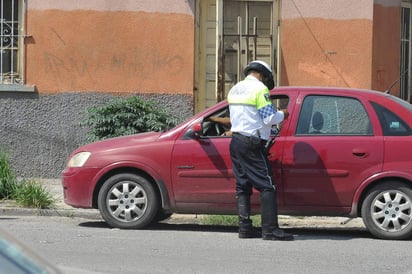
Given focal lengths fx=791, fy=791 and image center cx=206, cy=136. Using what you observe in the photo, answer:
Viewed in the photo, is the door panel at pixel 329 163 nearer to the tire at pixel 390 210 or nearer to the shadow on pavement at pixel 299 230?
the tire at pixel 390 210

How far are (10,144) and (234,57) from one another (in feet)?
12.9

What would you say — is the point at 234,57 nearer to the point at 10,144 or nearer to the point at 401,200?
the point at 10,144

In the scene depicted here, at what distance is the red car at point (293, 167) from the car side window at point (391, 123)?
11mm

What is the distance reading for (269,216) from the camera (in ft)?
26.4

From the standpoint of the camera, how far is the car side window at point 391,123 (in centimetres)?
832

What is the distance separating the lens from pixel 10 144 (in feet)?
42.7

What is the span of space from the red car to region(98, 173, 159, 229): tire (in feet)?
0.04

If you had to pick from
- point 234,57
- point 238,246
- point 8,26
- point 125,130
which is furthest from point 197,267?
point 8,26

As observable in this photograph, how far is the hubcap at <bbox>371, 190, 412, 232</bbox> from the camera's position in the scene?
815 cm

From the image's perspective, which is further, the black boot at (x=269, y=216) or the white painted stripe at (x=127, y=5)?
the white painted stripe at (x=127, y=5)

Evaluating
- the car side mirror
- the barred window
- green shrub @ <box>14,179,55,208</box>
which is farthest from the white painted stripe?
the car side mirror

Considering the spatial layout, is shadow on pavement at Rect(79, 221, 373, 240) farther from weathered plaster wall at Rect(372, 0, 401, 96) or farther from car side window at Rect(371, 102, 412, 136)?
weathered plaster wall at Rect(372, 0, 401, 96)

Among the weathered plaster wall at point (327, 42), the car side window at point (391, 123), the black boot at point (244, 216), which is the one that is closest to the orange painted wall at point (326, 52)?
the weathered plaster wall at point (327, 42)

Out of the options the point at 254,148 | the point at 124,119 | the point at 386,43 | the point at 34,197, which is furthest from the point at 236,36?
the point at 254,148
